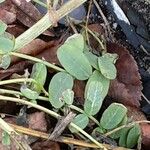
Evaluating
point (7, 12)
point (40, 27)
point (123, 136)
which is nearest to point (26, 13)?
point (7, 12)

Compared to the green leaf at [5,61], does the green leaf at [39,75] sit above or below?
below

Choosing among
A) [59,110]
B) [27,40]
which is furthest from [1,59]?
[59,110]

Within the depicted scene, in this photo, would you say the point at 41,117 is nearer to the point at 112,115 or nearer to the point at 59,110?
the point at 59,110

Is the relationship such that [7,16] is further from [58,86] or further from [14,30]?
[58,86]

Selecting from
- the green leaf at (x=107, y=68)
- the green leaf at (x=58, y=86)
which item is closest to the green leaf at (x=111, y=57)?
the green leaf at (x=107, y=68)

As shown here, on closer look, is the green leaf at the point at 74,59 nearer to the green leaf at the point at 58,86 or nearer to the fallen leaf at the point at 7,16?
the green leaf at the point at 58,86

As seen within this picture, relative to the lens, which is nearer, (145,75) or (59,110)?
(59,110)
